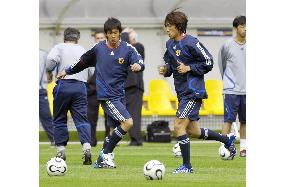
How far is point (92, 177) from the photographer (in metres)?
13.7

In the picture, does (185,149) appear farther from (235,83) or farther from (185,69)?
(235,83)

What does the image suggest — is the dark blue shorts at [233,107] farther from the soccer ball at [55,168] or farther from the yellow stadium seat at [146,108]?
the yellow stadium seat at [146,108]

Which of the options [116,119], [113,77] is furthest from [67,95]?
[116,119]

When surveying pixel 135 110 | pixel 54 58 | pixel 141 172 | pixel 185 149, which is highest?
pixel 54 58

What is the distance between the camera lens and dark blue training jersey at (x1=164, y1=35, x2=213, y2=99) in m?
14.4

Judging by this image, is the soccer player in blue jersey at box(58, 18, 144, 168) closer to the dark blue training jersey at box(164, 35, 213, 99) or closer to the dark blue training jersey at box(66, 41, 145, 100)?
the dark blue training jersey at box(66, 41, 145, 100)

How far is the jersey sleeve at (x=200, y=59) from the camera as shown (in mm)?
14336

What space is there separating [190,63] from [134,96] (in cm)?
955

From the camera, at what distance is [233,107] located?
18.7 m

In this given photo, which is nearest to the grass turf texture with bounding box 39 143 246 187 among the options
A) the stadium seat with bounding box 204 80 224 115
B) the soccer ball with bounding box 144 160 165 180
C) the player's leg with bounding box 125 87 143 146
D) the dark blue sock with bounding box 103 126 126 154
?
the soccer ball with bounding box 144 160 165 180
